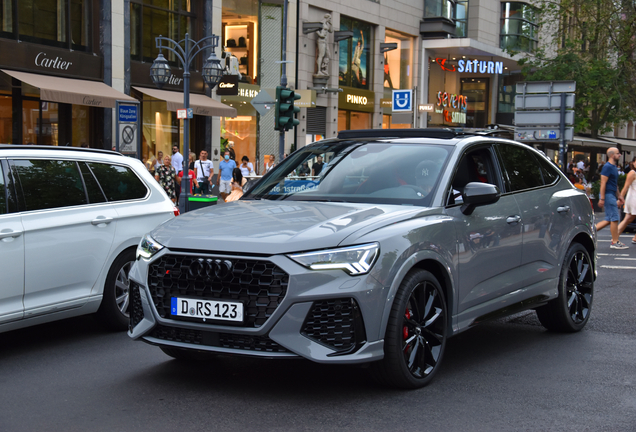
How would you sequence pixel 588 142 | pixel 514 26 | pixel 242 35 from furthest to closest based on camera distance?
pixel 514 26
pixel 588 142
pixel 242 35

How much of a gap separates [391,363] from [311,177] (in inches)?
65.8

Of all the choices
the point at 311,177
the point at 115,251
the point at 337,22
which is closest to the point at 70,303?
the point at 115,251

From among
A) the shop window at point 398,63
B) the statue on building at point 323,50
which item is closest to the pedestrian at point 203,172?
the statue on building at point 323,50

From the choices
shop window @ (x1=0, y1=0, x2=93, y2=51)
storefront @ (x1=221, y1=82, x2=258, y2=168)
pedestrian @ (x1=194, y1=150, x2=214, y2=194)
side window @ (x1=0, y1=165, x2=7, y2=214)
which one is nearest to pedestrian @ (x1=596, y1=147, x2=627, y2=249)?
pedestrian @ (x1=194, y1=150, x2=214, y2=194)

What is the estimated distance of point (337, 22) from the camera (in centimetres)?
3709

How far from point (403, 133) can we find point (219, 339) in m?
2.43

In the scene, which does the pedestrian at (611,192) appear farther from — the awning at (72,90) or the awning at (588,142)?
the awning at (588,142)

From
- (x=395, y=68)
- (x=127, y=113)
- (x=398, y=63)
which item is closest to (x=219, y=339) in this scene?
(x=127, y=113)

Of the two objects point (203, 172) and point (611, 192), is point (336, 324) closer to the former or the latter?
point (611, 192)

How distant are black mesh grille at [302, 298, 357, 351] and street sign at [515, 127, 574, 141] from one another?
62.0ft

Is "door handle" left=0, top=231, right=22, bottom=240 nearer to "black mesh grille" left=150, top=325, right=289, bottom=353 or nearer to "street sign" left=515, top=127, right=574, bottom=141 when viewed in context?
"black mesh grille" left=150, top=325, right=289, bottom=353

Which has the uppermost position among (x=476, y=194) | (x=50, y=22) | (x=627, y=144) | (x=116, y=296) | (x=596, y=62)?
(x=50, y=22)

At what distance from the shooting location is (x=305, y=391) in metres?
4.90

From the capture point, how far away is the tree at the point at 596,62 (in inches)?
1185
